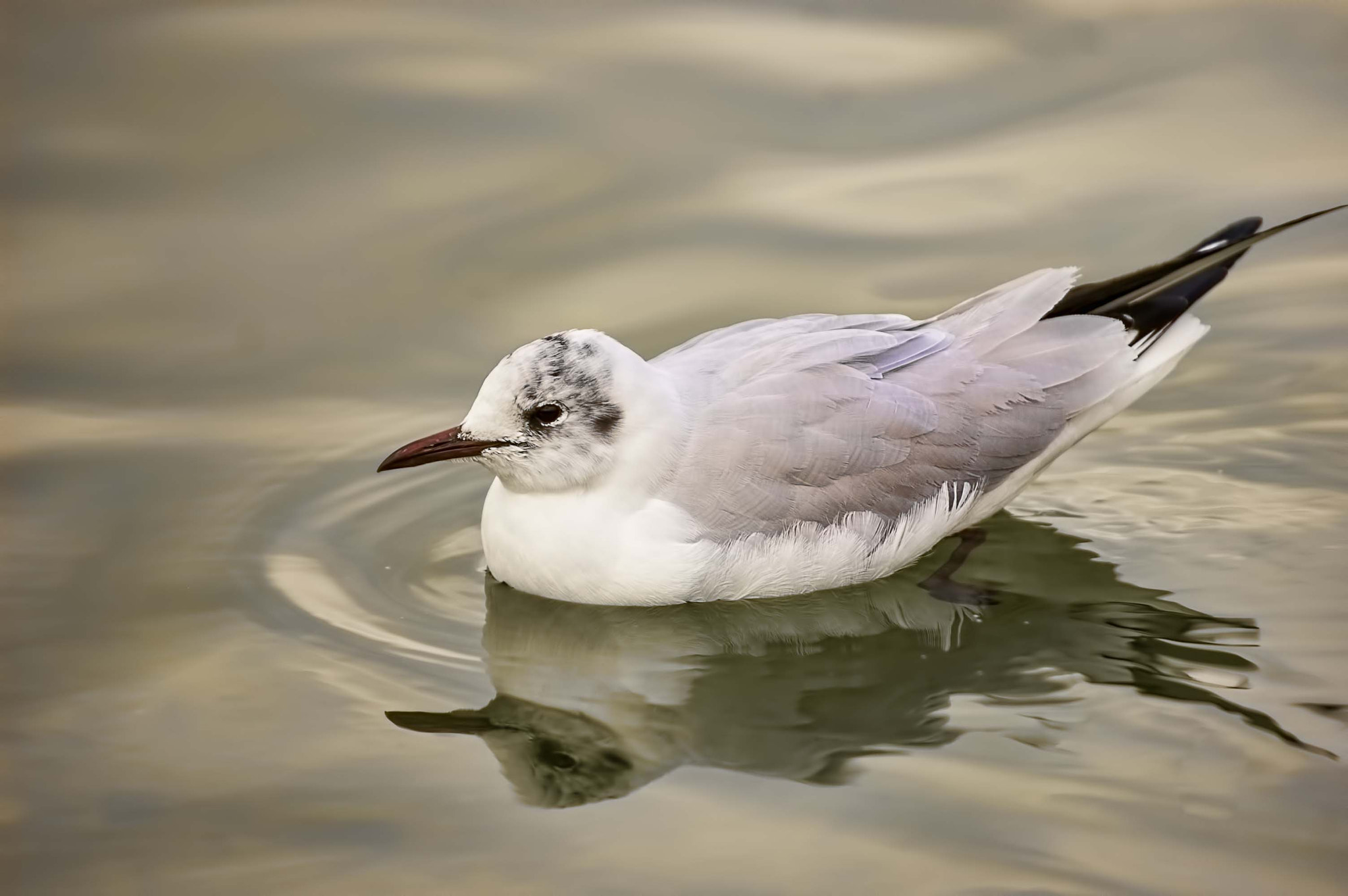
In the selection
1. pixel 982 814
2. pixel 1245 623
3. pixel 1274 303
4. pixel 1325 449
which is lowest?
pixel 982 814

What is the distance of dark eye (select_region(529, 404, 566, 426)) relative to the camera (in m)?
5.50

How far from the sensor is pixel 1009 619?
5.57 m

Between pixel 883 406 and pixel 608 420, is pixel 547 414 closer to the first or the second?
pixel 608 420

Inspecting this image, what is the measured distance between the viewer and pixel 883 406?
5602 mm

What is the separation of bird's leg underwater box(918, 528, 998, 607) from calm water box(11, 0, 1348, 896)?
0.16 ft

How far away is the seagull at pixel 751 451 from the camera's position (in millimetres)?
5473

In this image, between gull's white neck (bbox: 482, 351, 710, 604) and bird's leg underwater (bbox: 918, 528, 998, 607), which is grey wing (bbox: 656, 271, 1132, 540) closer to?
gull's white neck (bbox: 482, 351, 710, 604)

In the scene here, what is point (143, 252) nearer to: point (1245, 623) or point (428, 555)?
point (428, 555)

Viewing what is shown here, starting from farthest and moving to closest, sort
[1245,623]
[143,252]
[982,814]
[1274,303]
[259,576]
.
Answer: [143,252] < [1274,303] < [259,576] < [1245,623] < [982,814]

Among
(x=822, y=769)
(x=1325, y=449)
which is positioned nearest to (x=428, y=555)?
(x=822, y=769)

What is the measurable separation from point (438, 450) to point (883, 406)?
4.94ft

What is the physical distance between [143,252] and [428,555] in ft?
9.87

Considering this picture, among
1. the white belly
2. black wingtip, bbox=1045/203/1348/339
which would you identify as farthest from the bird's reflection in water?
black wingtip, bbox=1045/203/1348/339

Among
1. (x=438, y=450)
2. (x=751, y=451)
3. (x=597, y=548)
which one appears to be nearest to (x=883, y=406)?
(x=751, y=451)
